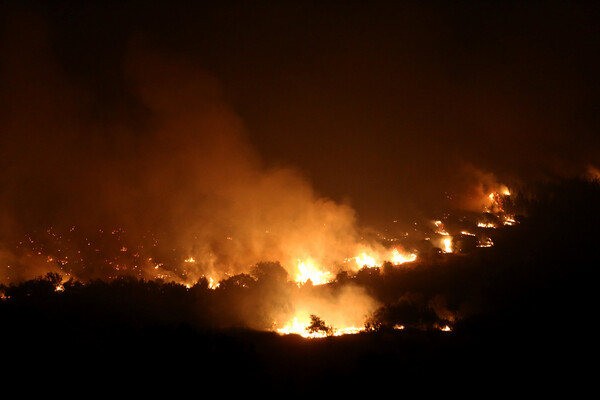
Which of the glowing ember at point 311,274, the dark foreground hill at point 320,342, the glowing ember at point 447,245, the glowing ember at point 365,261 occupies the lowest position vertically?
the dark foreground hill at point 320,342

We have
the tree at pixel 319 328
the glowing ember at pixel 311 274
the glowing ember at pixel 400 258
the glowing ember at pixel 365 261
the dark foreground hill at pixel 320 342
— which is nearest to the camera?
the dark foreground hill at pixel 320 342

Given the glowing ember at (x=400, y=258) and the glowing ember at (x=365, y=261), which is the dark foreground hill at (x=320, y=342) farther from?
the glowing ember at (x=400, y=258)

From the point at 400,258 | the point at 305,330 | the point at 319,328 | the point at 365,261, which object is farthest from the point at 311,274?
the point at 319,328

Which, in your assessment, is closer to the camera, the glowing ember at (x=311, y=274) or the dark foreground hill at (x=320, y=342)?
the dark foreground hill at (x=320, y=342)

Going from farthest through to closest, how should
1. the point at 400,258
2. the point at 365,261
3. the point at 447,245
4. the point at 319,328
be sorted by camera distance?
1. the point at 447,245
2. the point at 400,258
3. the point at 365,261
4. the point at 319,328

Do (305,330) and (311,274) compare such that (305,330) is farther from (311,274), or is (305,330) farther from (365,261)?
(365,261)

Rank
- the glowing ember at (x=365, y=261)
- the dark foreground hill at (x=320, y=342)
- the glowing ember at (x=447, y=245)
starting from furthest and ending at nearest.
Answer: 1. the glowing ember at (x=447, y=245)
2. the glowing ember at (x=365, y=261)
3. the dark foreground hill at (x=320, y=342)

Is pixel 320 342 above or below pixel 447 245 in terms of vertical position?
below

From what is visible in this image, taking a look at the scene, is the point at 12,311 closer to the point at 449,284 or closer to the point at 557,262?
the point at 449,284

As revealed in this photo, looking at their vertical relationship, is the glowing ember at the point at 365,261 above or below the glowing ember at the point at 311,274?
above

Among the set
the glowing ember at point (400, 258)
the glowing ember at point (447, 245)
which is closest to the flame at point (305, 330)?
the glowing ember at point (400, 258)

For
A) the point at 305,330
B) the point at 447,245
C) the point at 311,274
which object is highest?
Answer: the point at 447,245

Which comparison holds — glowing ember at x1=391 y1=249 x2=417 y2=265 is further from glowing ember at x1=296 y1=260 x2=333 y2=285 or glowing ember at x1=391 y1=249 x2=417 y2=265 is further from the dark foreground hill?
glowing ember at x1=296 y1=260 x2=333 y2=285

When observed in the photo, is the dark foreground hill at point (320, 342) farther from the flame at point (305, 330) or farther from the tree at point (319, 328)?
the tree at point (319, 328)
